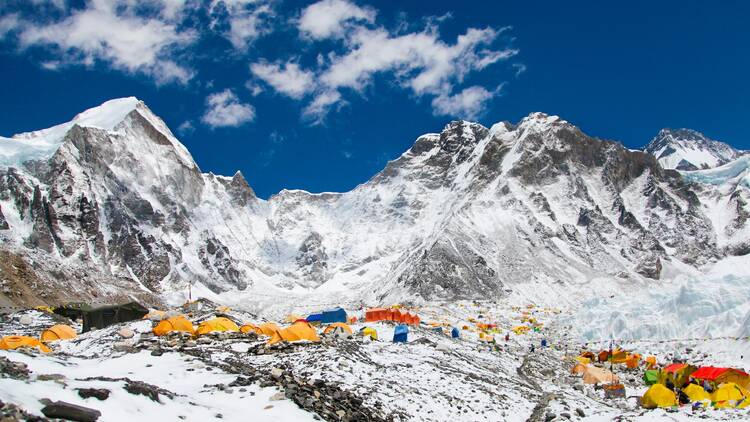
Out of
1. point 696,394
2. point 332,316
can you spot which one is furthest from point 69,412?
point 332,316

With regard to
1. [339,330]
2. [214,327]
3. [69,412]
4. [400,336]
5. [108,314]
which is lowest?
[69,412]

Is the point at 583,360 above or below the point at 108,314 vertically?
below

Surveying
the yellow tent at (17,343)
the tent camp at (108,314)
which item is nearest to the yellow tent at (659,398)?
the yellow tent at (17,343)

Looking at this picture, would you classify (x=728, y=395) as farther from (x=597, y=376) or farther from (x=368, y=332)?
(x=368, y=332)

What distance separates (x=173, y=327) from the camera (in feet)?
120

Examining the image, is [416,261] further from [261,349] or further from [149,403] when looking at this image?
[149,403]

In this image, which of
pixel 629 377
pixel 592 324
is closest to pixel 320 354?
pixel 629 377

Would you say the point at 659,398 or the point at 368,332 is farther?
the point at 368,332

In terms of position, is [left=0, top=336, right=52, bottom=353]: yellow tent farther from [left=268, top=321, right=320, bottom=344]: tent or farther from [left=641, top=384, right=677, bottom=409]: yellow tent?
[left=641, top=384, right=677, bottom=409]: yellow tent

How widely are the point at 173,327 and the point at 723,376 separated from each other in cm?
3352

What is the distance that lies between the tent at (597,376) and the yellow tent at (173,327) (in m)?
27.7

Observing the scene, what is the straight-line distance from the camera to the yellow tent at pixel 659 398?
104 ft

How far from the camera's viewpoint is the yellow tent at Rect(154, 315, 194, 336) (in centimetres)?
3578

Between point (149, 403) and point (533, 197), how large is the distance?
7304 inches
